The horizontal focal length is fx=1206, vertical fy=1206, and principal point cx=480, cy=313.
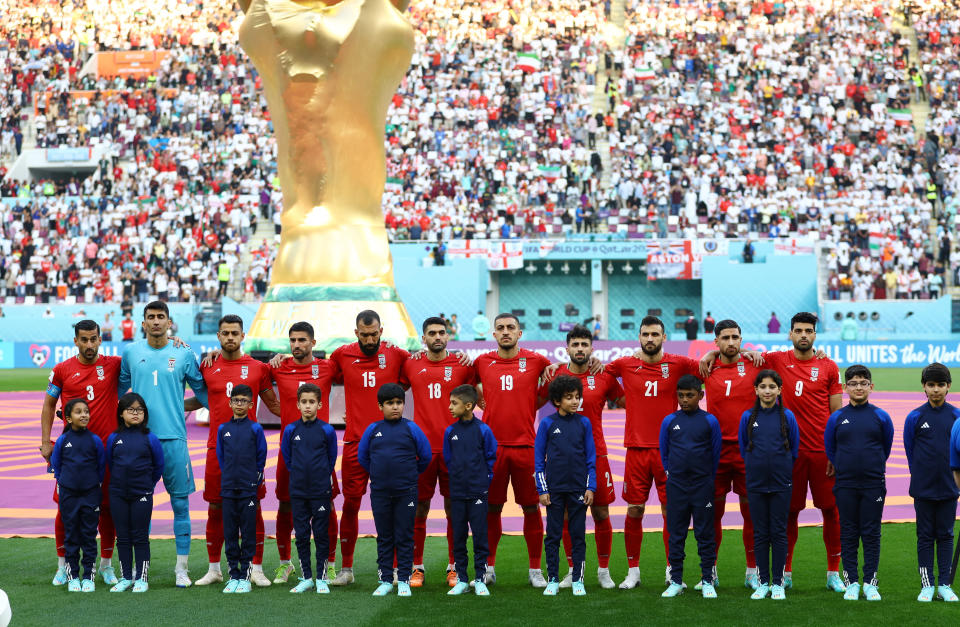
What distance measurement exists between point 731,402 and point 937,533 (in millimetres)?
1400

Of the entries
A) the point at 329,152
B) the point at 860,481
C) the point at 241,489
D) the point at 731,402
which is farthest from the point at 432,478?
the point at 329,152

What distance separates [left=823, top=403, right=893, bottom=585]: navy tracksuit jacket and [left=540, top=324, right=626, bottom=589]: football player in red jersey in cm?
137

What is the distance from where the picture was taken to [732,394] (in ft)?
24.6

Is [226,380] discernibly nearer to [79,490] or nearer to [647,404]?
[79,490]

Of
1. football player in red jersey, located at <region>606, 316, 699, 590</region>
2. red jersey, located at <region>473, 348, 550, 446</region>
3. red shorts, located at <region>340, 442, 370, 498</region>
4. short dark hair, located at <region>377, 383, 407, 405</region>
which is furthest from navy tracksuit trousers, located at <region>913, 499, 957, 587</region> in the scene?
red shorts, located at <region>340, 442, 370, 498</region>

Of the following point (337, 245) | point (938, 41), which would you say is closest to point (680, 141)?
point (938, 41)

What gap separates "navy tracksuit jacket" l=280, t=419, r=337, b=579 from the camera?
7.25m

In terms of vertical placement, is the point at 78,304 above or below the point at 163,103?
below

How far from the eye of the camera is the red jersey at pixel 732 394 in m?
7.45

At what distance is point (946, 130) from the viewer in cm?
3534

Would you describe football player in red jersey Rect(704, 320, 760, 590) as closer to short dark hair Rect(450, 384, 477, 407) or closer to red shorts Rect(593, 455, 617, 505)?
red shorts Rect(593, 455, 617, 505)

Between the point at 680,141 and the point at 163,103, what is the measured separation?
1740cm

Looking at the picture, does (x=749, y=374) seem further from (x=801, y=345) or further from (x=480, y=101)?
(x=480, y=101)

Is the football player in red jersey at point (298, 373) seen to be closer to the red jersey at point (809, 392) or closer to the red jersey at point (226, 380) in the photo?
the red jersey at point (226, 380)
